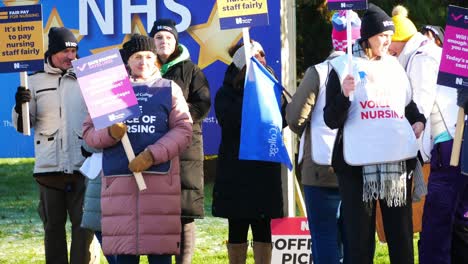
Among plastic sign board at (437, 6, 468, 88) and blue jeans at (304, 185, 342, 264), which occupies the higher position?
plastic sign board at (437, 6, 468, 88)

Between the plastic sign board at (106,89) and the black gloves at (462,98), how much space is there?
6.61ft

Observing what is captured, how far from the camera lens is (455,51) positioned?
23.2ft

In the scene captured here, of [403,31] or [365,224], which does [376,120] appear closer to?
[365,224]

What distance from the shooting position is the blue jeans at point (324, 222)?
7398mm

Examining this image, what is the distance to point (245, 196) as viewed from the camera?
26.6 ft

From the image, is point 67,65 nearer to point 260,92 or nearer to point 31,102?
point 31,102

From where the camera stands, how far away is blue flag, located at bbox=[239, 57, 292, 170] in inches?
311

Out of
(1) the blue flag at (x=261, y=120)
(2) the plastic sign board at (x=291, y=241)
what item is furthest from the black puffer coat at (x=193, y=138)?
(2) the plastic sign board at (x=291, y=241)

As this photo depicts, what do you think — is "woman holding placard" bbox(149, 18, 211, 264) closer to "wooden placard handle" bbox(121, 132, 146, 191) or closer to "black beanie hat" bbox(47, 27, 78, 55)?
"black beanie hat" bbox(47, 27, 78, 55)

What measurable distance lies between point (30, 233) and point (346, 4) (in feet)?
20.0

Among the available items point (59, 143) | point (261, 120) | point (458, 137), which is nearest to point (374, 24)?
point (458, 137)

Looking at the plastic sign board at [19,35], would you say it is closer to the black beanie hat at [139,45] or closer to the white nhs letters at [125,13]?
the black beanie hat at [139,45]

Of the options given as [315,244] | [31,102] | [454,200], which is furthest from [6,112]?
[454,200]

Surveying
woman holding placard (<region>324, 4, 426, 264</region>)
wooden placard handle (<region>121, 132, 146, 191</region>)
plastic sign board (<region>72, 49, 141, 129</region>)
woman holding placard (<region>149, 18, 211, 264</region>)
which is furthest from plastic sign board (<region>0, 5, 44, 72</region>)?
woman holding placard (<region>324, 4, 426, 264</region>)
